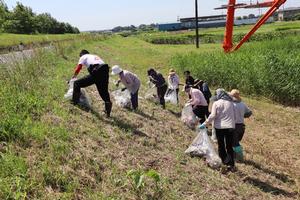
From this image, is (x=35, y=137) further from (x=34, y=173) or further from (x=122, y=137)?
(x=122, y=137)

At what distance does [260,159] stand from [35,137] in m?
5.25

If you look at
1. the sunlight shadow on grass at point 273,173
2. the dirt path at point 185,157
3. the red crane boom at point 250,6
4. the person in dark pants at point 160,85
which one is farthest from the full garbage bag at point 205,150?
the red crane boom at point 250,6

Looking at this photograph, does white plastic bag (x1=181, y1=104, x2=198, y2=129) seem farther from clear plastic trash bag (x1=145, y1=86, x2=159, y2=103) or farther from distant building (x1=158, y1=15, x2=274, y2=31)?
distant building (x1=158, y1=15, x2=274, y2=31)

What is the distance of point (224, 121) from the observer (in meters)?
7.57

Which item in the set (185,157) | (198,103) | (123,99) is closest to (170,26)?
(123,99)

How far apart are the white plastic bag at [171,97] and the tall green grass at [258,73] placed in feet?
16.1

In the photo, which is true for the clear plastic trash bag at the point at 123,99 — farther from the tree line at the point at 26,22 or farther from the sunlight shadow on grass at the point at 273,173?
the tree line at the point at 26,22

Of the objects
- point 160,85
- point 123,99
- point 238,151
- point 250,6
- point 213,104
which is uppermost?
point 250,6

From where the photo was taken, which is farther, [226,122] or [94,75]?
[94,75]

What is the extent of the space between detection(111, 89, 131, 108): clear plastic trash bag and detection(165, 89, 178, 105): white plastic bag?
2212 millimetres

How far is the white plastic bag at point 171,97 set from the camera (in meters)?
12.8

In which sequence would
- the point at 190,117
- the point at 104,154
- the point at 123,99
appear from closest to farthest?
the point at 104,154 < the point at 190,117 < the point at 123,99

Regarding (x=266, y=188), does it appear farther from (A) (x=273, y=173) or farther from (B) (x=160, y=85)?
(B) (x=160, y=85)

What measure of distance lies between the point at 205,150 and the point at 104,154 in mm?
2292
